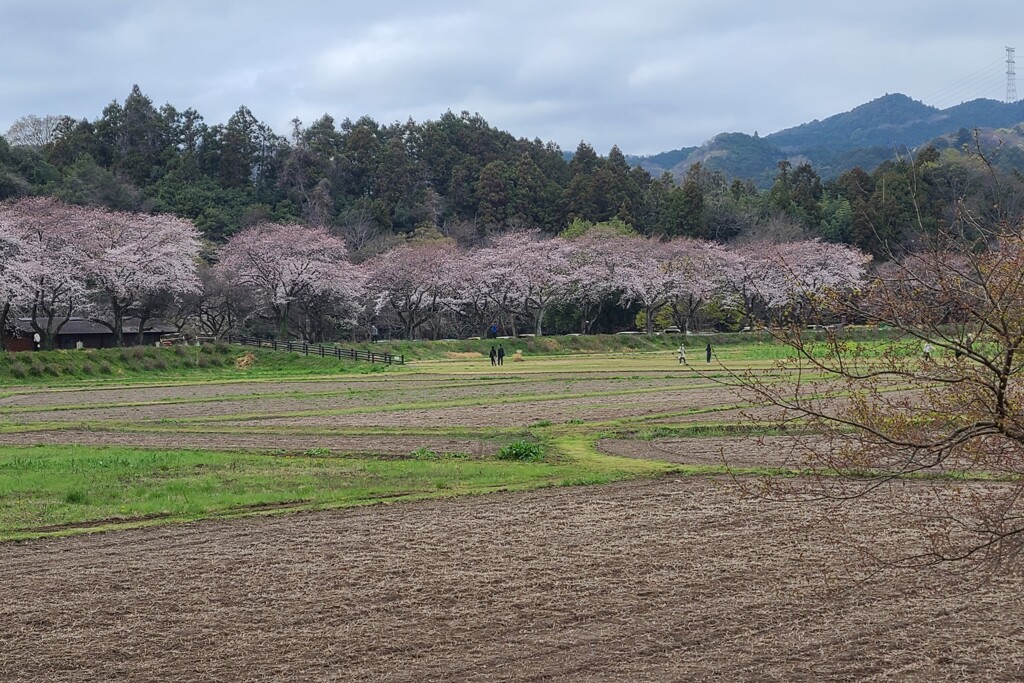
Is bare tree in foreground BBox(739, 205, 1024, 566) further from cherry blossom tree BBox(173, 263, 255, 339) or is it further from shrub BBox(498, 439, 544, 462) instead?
cherry blossom tree BBox(173, 263, 255, 339)

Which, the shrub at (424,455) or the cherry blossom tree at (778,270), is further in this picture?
the cherry blossom tree at (778,270)

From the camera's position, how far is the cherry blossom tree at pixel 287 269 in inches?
2432

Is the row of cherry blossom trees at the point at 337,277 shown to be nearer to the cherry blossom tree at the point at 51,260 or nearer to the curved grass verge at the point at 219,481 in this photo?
the cherry blossom tree at the point at 51,260

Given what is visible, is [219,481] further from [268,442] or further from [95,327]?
[95,327]

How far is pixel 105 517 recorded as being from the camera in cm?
1413

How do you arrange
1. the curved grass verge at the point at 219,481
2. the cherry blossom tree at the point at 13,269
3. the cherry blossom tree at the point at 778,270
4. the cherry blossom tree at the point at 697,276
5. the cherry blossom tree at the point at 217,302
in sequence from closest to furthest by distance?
the curved grass verge at the point at 219,481, the cherry blossom tree at the point at 13,269, the cherry blossom tree at the point at 217,302, the cherry blossom tree at the point at 697,276, the cherry blossom tree at the point at 778,270

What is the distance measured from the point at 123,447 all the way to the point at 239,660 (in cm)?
1484

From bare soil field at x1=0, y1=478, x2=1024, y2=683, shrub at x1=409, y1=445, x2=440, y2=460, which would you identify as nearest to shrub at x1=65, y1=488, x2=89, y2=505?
bare soil field at x1=0, y1=478, x2=1024, y2=683

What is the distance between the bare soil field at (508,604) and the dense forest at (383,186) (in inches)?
2749

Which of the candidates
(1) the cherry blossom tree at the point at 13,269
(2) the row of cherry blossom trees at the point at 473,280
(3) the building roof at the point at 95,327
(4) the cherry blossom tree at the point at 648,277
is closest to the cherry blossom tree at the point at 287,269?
(2) the row of cherry blossom trees at the point at 473,280

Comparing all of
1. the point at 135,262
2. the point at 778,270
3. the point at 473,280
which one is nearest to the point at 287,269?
the point at 135,262

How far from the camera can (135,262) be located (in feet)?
176

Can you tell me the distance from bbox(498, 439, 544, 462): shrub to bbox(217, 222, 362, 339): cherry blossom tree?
45.0 m

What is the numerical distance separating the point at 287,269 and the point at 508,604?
54806 millimetres
